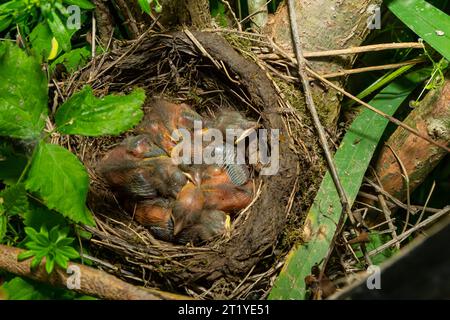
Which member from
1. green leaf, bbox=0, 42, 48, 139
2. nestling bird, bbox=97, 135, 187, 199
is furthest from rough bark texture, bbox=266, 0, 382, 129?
green leaf, bbox=0, 42, 48, 139

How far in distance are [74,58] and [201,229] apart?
72 centimetres

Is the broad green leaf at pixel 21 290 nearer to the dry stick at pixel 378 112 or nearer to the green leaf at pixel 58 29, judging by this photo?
the green leaf at pixel 58 29

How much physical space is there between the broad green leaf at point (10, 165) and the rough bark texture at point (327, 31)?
35.0 inches

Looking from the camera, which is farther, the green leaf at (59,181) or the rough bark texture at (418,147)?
the rough bark texture at (418,147)

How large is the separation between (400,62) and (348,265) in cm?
68

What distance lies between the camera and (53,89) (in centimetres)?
190

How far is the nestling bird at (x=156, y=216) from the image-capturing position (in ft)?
6.20

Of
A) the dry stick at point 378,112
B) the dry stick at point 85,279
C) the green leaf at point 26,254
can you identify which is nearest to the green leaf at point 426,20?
the dry stick at point 378,112

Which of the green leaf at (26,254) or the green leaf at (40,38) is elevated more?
the green leaf at (40,38)

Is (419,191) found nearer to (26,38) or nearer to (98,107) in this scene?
(98,107)

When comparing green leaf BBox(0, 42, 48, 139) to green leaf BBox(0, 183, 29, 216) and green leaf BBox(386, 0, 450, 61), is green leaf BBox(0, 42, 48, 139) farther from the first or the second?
green leaf BBox(386, 0, 450, 61)

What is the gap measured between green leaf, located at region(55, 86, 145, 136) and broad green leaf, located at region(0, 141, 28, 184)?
20 centimetres

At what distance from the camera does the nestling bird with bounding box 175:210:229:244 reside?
185 cm
